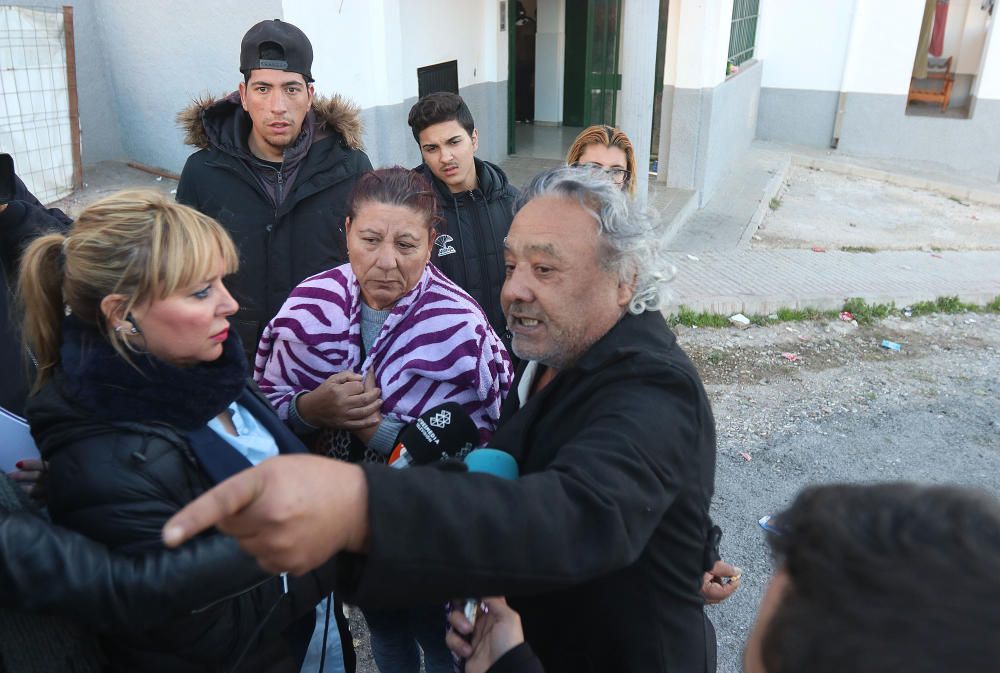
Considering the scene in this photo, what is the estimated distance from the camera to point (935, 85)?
14.4m

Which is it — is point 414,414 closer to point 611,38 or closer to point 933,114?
point 611,38

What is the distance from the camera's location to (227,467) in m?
1.57

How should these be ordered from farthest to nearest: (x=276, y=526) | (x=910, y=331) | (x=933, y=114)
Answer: (x=933, y=114), (x=910, y=331), (x=276, y=526)

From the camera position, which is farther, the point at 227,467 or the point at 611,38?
the point at 611,38

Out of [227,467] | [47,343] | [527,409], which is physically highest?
[47,343]

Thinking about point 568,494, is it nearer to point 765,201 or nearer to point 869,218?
point 765,201

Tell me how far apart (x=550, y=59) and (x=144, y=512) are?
12.3 metres

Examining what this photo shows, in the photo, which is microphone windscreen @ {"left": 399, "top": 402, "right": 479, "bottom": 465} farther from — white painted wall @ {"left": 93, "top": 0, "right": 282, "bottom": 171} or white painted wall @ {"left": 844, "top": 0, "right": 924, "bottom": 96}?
white painted wall @ {"left": 844, "top": 0, "right": 924, "bottom": 96}

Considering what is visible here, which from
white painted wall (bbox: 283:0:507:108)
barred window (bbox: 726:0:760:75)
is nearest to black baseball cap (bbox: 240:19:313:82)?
white painted wall (bbox: 283:0:507:108)

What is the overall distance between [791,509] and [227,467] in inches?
46.3

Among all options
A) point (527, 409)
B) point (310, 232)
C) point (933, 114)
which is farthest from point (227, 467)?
point (933, 114)

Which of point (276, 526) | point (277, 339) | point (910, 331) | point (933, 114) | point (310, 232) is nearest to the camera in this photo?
point (276, 526)

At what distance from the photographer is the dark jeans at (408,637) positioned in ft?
8.05

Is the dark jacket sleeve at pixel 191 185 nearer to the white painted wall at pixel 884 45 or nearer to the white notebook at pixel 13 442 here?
the white notebook at pixel 13 442
